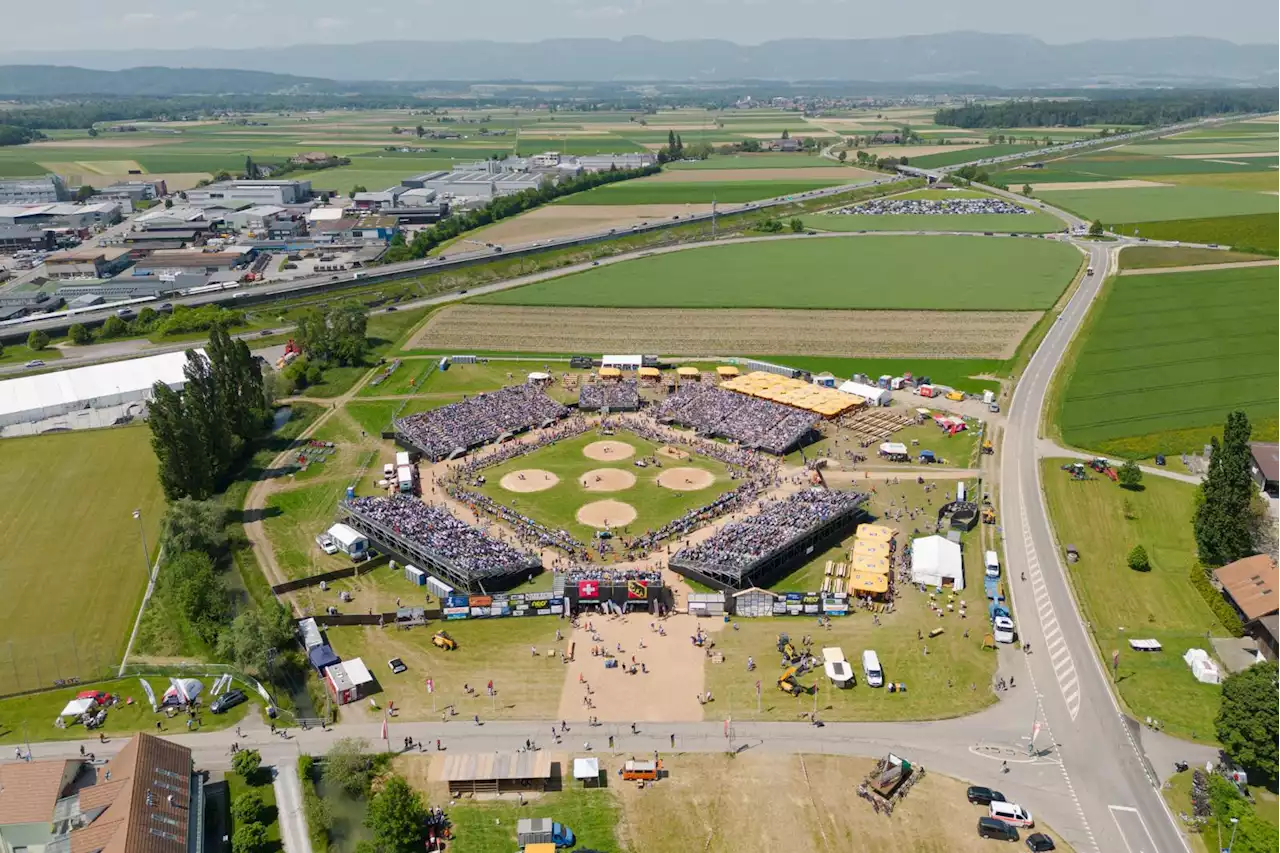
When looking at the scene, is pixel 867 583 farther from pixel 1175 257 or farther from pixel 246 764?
pixel 1175 257

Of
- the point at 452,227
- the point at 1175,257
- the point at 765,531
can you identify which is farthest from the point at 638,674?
the point at 452,227

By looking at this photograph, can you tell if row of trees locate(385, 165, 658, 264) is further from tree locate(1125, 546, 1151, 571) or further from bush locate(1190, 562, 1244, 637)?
bush locate(1190, 562, 1244, 637)

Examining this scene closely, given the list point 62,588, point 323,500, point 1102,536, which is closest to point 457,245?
point 323,500

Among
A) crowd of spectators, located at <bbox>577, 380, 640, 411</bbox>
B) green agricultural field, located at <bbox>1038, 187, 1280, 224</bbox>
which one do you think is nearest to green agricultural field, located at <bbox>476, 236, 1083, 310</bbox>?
crowd of spectators, located at <bbox>577, 380, 640, 411</bbox>

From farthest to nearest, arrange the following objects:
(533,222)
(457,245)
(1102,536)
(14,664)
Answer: (533,222) → (457,245) → (1102,536) → (14,664)

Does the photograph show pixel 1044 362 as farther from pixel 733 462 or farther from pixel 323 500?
pixel 323 500

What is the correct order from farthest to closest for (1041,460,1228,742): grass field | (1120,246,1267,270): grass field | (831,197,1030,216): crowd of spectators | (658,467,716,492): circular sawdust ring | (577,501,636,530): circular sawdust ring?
(831,197,1030,216): crowd of spectators → (1120,246,1267,270): grass field → (658,467,716,492): circular sawdust ring → (577,501,636,530): circular sawdust ring → (1041,460,1228,742): grass field
